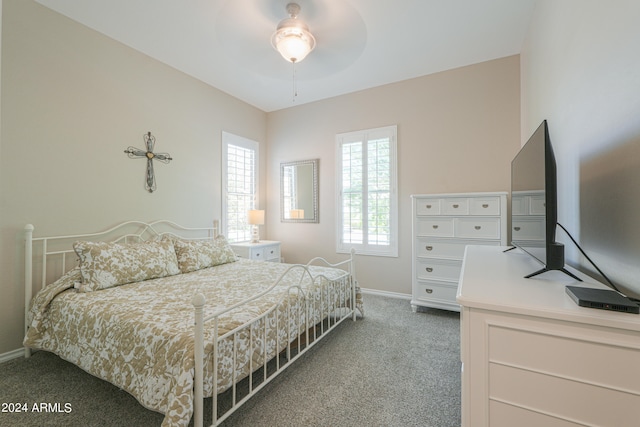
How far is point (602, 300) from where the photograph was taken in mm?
805

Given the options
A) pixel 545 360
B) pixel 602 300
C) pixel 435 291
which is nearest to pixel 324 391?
pixel 545 360

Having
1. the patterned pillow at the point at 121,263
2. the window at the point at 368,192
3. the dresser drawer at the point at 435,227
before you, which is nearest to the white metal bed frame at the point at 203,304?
the patterned pillow at the point at 121,263

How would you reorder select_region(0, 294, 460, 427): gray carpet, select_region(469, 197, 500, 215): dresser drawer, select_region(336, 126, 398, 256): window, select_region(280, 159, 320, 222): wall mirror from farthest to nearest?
select_region(280, 159, 320, 222): wall mirror → select_region(336, 126, 398, 256): window → select_region(469, 197, 500, 215): dresser drawer → select_region(0, 294, 460, 427): gray carpet

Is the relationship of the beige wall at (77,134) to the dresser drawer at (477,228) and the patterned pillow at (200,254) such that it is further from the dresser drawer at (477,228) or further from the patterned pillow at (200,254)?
the dresser drawer at (477,228)

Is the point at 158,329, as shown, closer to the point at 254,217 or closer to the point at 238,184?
the point at 254,217

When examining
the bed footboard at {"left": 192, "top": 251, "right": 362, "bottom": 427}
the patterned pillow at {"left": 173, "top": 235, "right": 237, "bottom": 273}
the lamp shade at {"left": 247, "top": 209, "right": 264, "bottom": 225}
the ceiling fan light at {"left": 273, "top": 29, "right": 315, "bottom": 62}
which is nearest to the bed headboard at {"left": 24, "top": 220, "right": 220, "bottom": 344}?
the patterned pillow at {"left": 173, "top": 235, "right": 237, "bottom": 273}

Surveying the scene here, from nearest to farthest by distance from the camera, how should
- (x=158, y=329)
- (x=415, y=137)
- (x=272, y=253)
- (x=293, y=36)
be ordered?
(x=158, y=329), (x=293, y=36), (x=415, y=137), (x=272, y=253)

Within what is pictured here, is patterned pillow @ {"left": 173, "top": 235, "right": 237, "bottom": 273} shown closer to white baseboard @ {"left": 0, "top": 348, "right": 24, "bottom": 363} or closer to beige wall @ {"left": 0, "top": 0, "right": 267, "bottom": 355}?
beige wall @ {"left": 0, "top": 0, "right": 267, "bottom": 355}

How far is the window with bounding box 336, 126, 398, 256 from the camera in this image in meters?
3.74

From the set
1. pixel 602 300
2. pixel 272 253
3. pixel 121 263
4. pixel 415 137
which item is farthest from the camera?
pixel 272 253

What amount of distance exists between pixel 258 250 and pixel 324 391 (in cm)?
238

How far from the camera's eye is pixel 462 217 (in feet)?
9.52

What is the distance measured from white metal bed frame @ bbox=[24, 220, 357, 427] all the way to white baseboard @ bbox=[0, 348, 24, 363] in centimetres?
10

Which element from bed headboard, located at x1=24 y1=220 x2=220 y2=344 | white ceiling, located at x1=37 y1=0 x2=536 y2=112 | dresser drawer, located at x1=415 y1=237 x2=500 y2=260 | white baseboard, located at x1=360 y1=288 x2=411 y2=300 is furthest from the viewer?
white baseboard, located at x1=360 y1=288 x2=411 y2=300
